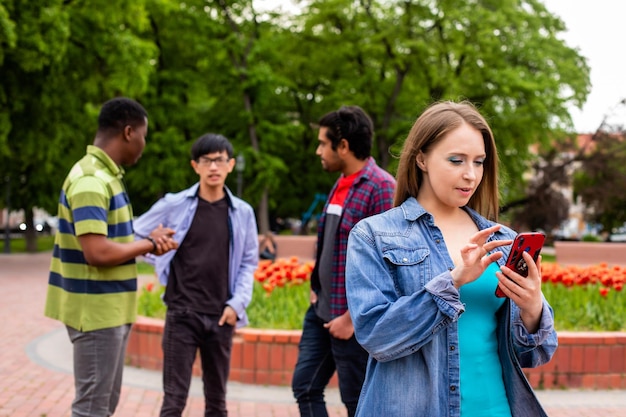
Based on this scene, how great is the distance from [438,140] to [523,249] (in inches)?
18.2

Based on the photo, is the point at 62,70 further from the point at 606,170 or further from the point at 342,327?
the point at 606,170

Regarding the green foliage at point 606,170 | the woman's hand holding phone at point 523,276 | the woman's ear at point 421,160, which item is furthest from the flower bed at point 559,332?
the green foliage at point 606,170

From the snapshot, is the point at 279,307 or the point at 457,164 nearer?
the point at 457,164

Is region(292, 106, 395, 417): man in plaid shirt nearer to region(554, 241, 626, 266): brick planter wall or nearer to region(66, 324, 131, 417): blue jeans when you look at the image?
region(66, 324, 131, 417): blue jeans

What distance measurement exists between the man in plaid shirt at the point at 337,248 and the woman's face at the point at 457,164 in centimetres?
142

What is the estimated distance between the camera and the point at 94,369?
340cm

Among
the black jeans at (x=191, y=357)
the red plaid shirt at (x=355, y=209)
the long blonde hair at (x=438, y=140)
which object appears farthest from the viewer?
the black jeans at (x=191, y=357)

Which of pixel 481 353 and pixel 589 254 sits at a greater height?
pixel 481 353

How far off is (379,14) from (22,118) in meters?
14.2

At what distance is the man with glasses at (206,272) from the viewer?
165 inches

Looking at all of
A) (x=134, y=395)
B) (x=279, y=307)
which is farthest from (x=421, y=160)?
(x=279, y=307)

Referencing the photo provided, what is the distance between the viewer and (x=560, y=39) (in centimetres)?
2952

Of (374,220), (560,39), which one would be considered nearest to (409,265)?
(374,220)

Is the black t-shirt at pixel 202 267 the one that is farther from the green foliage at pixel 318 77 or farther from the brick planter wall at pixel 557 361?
the green foliage at pixel 318 77
